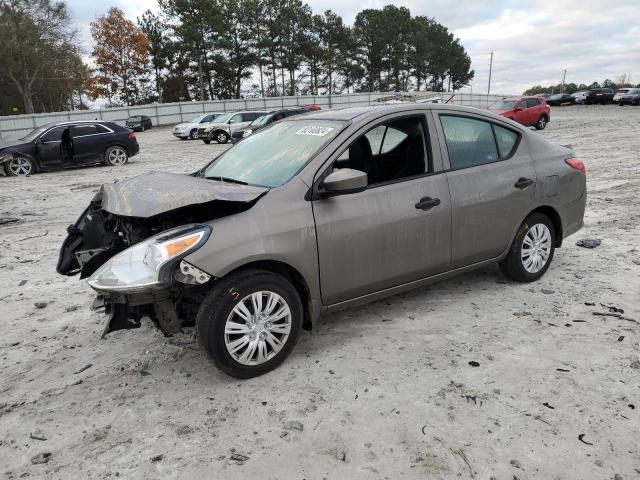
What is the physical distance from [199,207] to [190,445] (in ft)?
4.53

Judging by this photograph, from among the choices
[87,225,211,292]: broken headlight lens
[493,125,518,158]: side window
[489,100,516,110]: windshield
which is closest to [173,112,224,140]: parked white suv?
[489,100,516,110]: windshield

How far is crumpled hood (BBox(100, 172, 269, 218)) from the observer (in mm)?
2977

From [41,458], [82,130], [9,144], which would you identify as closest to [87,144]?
[82,130]

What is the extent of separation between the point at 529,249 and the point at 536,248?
10 cm

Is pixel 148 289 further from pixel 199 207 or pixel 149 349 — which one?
pixel 149 349

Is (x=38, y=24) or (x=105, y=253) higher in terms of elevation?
(x=38, y=24)

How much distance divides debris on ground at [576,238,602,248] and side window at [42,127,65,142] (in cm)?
1391

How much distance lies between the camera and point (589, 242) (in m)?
5.85

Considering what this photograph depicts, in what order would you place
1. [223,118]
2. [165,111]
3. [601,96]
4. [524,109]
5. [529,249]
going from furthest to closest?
[601,96] → [165,111] → [223,118] → [524,109] → [529,249]

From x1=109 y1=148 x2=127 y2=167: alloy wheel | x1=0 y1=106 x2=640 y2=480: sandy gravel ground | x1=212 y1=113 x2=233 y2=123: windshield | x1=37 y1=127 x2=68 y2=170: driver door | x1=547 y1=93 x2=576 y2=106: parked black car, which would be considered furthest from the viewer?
x1=547 y1=93 x2=576 y2=106: parked black car

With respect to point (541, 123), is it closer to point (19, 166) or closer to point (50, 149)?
point (50, 149)

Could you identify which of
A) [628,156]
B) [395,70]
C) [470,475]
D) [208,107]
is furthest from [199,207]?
[395,70]

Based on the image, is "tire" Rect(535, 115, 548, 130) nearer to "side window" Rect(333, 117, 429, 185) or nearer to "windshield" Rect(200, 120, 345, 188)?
"side window" Rect(333, 117, 429, 185)

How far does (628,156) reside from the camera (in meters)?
12.9
